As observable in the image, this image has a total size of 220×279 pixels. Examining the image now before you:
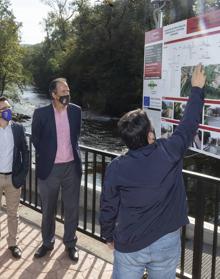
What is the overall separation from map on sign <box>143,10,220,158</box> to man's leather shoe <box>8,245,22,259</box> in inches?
71.6

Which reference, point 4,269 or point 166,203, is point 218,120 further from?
point 4,269

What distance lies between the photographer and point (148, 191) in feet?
7.80

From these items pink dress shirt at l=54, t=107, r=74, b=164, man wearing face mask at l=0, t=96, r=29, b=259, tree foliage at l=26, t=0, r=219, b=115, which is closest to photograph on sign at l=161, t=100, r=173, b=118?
pink dress shirt at l=54, t=107, r=74, b=164

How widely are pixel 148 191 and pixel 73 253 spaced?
2.20 m

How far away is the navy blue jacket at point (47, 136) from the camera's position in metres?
4.18

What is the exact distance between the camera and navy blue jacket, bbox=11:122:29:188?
419 cm

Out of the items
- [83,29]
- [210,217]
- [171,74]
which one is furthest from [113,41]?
[171,74]

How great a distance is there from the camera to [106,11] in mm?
34750

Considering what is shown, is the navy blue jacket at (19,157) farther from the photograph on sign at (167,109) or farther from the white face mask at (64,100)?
the photograph on sign at (167,109)

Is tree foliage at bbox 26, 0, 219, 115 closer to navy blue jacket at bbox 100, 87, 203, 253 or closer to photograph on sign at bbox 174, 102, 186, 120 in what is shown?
photograph on sign at bbox 174, 102, 186, 120

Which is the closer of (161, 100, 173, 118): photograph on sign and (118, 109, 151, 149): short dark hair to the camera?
(118, 109, 151, 149): short dark hair

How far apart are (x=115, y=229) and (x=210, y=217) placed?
20.6 ft

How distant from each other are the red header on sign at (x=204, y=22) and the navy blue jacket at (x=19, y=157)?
1828 millimetres

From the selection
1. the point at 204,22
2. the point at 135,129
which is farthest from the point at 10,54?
the point at 135,129
